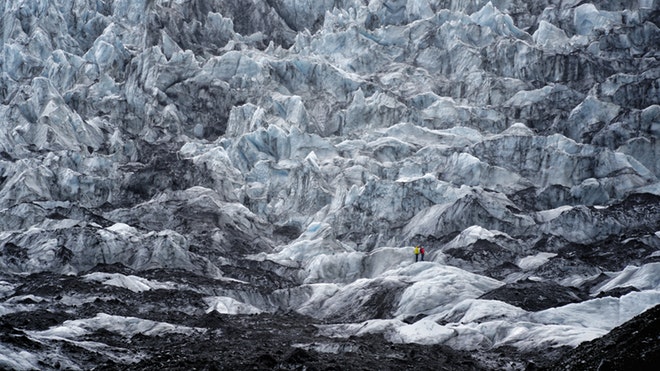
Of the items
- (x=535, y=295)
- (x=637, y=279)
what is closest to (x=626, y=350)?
(x=535, y=295)

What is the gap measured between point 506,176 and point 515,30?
127ft

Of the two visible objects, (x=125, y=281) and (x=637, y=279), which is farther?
(x=125, y=281)

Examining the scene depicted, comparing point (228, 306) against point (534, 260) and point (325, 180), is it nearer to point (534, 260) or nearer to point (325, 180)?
point (534, 260)

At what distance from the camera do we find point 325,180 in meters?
91.9

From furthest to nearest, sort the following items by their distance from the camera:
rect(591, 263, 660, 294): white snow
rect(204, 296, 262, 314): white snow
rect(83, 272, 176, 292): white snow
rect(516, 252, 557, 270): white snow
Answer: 1. rect(516, 252, 557, 270): white snow
2. rect(83, 272, 176, 292): white snow
3. rect(204, 296, 262, 314): white snow
4. rect(591, 263, 660, 294): white snow

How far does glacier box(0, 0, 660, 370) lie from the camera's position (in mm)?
43281

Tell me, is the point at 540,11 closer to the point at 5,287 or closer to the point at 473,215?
the point at 473,215

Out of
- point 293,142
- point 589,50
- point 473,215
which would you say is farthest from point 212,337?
point 589,50

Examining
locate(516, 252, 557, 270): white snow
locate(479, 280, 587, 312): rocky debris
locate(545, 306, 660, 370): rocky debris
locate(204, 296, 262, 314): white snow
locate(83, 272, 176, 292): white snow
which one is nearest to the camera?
locate(545, 306, 660, 370): rocky debris

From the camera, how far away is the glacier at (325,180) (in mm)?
43281

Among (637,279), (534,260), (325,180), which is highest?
(637,279)

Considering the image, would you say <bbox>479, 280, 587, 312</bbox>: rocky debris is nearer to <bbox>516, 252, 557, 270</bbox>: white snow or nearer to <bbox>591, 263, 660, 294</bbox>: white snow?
<bbox>591, 263, 660, 294</bbox>: white snow

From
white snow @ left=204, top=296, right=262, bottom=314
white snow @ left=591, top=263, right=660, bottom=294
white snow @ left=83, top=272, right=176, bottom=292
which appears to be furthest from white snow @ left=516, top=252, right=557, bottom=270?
white snow @ left=83, top=272, right=176, bottom=292

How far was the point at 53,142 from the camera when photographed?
9638cm
